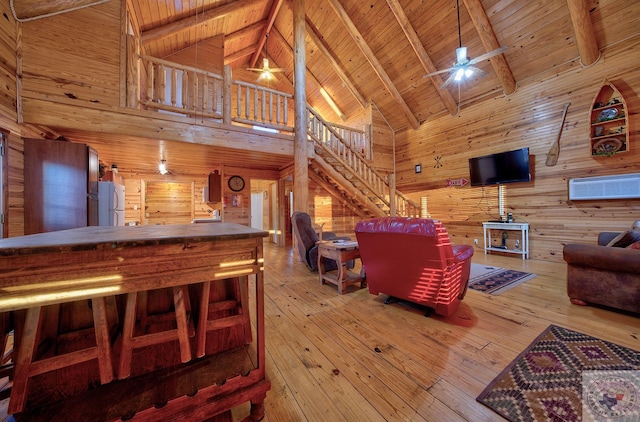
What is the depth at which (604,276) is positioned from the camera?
7.77ft

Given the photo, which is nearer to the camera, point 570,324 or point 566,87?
point 570,324

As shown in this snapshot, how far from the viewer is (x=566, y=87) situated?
4.43 meters

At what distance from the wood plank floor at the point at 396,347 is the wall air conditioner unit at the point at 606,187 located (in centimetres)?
229

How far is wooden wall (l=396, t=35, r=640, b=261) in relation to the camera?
3.91 metres

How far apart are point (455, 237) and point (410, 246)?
502 centimetres

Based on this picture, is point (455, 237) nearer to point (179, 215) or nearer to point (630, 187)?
point (630, 187)

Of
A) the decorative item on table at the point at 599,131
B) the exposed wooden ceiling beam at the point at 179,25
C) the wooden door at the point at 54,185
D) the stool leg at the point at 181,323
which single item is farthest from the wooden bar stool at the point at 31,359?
the decorative item on table at the point at 599,131

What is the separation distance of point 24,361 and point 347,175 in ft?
17.7

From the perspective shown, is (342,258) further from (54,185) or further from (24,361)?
(54,185)

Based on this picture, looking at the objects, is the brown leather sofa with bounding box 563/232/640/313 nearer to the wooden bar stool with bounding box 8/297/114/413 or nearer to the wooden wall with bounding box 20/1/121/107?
the wooden bar stool with bounding box 8/297/114/413

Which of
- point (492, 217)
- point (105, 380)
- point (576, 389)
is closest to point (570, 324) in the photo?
point (576, 389)

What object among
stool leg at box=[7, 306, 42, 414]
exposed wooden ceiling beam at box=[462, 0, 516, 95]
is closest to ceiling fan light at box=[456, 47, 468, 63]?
exposed wooden ceiling beam at box=[462, 0, 516, 95]

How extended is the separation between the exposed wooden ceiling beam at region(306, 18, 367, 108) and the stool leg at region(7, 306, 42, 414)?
773 cm

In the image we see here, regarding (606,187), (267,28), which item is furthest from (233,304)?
(267,28)
